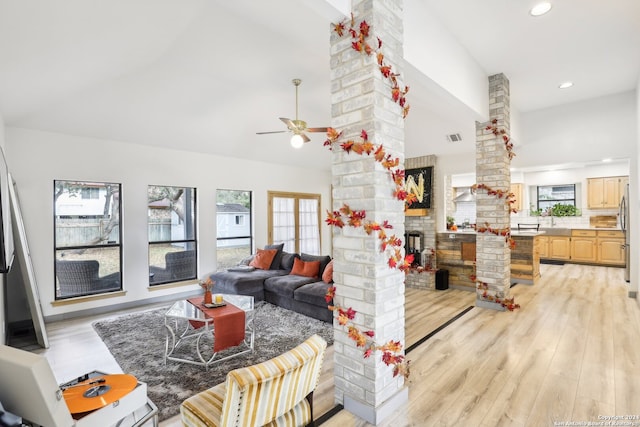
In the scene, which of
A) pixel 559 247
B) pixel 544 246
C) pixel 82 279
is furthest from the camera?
pixel 544 246

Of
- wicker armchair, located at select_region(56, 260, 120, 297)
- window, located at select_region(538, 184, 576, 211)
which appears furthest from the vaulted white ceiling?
window, located at select_region(538, 184, 576, 211)

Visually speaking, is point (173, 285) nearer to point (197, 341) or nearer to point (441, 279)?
point (197, 341)

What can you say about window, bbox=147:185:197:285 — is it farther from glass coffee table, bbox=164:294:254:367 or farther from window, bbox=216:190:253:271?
glass coffee table, bbox=164:294:254:367

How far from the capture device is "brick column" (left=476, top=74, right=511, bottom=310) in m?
4.53

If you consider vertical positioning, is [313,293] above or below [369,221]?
below

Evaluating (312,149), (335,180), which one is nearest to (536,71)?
(335,180)

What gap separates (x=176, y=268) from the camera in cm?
596

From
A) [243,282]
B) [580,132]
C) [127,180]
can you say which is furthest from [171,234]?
[580,132]

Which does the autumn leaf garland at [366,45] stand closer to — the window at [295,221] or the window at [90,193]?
the window at [90,193]

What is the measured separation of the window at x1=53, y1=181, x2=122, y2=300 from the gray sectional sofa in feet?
5.70

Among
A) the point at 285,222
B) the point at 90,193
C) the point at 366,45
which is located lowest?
the point at 285,222

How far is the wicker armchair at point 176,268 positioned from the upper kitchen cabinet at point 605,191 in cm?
1009

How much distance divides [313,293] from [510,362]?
2.57m

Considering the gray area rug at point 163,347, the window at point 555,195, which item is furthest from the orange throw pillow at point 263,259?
the window at point 555,195
